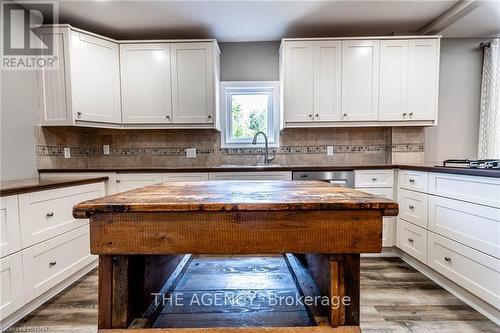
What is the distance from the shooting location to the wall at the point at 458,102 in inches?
124

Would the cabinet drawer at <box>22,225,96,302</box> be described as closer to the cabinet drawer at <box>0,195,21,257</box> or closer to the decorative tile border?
the cabinet drawer at <box>0,195,21,257</box>

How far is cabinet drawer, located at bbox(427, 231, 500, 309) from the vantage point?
1.61 m

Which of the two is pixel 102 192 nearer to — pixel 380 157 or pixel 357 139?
pixel 357 139

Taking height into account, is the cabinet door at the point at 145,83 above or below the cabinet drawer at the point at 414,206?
above

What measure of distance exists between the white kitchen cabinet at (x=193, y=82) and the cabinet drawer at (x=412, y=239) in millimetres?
2214

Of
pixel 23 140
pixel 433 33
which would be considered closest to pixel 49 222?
pixel 23 140

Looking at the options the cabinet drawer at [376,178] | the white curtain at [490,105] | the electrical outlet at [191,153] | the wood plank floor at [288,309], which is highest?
the white curtain at [490,105]

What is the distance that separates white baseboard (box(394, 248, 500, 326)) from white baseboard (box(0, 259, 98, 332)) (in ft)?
9.66

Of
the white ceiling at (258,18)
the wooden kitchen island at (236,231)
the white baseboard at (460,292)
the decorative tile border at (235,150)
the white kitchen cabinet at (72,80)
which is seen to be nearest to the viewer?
the wooden kitchen island at (236,231)

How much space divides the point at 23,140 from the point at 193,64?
1770 mm

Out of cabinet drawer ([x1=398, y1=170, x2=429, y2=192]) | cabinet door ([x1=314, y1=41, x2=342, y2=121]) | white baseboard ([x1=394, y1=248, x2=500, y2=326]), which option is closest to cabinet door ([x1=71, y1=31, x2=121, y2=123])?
cabinet door ([x1=314, y1=41, x2=342, y2=121])

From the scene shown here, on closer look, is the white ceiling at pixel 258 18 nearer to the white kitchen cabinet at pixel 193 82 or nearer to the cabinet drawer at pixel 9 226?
the white kitchen cabinet at pixel 193 82

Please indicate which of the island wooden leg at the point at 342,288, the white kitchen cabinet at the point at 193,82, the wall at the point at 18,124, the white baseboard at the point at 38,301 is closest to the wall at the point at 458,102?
the white kitchen cabinet at the point at 193,82

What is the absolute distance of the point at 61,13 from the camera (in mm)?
2602
